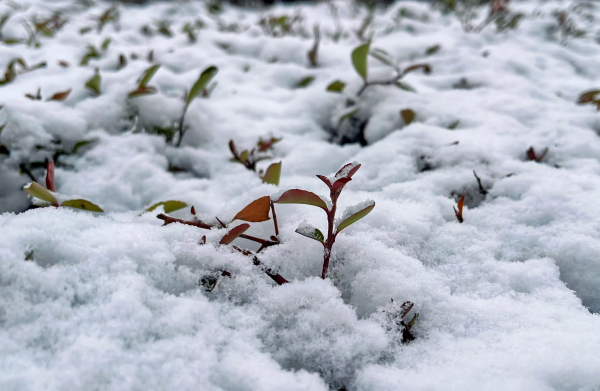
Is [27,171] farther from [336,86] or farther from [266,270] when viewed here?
[336,86]

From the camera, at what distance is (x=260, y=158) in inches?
53.1

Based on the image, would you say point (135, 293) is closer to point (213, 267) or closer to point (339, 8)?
point (213, 267)

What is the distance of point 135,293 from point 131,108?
1025 millimetres

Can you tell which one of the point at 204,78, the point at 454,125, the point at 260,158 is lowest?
the point at 260,158

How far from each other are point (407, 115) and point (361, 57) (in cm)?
34

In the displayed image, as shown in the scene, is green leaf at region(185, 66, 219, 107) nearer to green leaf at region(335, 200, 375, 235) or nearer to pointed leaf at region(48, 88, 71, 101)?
pointed leaf at region(48, 88, 71, 101)

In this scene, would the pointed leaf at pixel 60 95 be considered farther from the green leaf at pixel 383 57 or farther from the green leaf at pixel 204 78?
the green leaf at pixel 383 57

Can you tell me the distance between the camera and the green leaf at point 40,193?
0.87 meters

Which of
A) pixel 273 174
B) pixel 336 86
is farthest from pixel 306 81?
pixel 273 174

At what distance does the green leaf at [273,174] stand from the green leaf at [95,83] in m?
0.92

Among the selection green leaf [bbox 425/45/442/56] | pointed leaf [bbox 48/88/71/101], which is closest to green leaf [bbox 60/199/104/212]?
pointed leaf [bbox 48/88/71/101]

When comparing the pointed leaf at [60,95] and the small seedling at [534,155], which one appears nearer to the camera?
the small seedling at [534,155]

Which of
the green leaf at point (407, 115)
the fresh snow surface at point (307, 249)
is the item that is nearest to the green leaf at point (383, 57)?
the fresh snow surface at point (307, 249)

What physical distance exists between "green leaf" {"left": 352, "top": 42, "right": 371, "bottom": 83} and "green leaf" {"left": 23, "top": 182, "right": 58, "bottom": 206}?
1.23 metres
